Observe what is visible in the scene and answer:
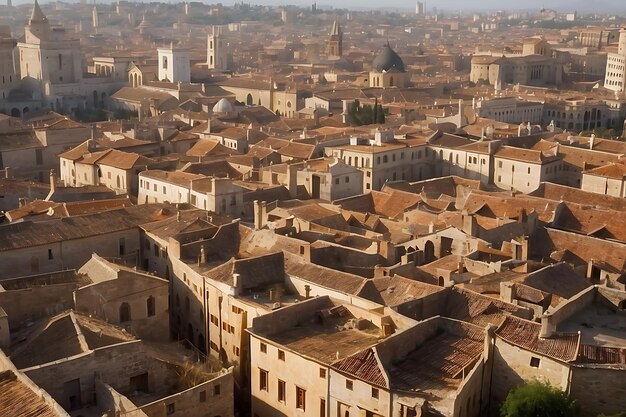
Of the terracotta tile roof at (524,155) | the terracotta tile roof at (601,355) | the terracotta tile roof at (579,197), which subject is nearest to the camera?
the terracotta tile roof at (601,355)

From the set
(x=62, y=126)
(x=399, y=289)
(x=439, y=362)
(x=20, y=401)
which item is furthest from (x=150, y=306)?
(x=62, y=126)

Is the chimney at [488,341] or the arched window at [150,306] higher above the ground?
the chimney at [488,341]

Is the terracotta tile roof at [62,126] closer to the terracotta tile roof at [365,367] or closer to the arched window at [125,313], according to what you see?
the arched window at [125,313]

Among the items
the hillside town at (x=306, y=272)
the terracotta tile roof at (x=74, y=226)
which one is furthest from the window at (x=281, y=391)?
the terracotta tile roof at (x=74, y=226)

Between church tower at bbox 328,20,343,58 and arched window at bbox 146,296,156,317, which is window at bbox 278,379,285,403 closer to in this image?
arched window at bbox 146,296,156,317

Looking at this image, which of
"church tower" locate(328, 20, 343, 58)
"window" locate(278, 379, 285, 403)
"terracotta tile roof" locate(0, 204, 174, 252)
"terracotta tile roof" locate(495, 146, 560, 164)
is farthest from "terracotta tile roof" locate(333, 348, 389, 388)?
"church tower" locate(328, 20, 343, 58)

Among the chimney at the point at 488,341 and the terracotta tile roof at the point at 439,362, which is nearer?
the terracotta tile roof at the point at 439,362
